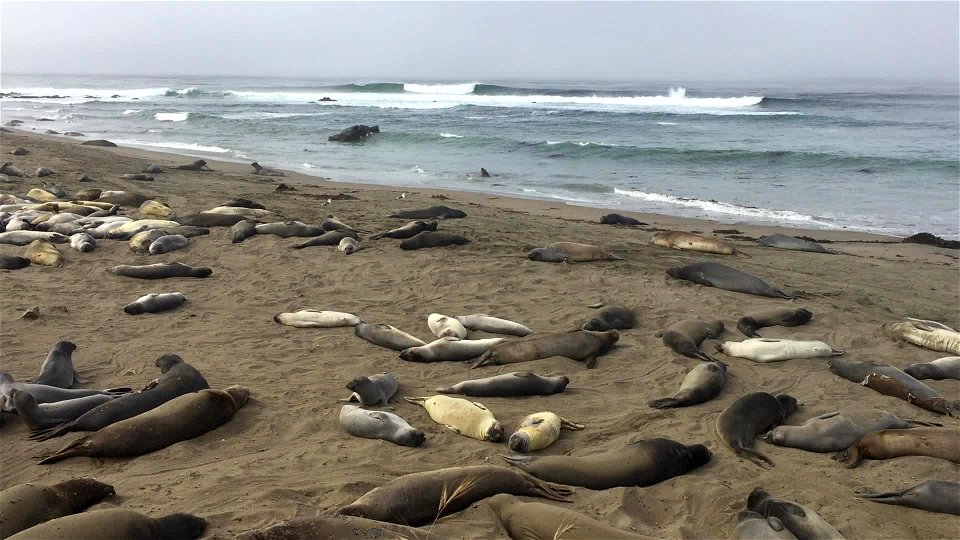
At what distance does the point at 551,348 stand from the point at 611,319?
110 centimetres

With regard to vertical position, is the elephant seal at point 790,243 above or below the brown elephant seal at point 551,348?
above

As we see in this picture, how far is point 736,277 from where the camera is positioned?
840cm

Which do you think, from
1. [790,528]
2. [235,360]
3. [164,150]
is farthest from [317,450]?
[164,150]

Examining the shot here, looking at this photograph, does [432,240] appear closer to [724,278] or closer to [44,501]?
[724,278]

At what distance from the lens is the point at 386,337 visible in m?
6.38

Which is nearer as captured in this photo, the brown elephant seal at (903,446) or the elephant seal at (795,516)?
the elephant seal at (795,516)

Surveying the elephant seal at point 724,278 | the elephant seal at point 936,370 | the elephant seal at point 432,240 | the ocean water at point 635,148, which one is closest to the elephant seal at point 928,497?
the elephant seal at point 936,370

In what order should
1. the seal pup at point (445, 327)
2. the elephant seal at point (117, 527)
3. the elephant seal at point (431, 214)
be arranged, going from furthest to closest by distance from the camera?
the elephant seal at point (431, 214)
the seal pup at point (445, 327)
the elephant seal at point (117, 527)

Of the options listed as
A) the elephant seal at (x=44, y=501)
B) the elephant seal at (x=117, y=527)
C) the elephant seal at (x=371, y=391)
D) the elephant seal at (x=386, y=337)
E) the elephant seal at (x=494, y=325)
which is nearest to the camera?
the elephant seal at (x=117, y=527)

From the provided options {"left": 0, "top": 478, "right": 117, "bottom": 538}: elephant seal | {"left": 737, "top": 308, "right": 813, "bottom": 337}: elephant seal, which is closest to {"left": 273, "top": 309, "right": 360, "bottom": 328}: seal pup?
{"left": 0, "top": 478, "right": 117, "bottom": 538}: elephant seal

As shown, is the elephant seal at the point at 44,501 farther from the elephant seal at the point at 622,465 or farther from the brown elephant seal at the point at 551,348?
the brown elephant seal at the point at 551,348

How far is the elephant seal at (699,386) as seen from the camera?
520 centimetres

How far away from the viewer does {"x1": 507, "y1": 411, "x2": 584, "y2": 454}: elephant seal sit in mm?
4332

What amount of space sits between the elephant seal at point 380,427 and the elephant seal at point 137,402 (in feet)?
3.64
